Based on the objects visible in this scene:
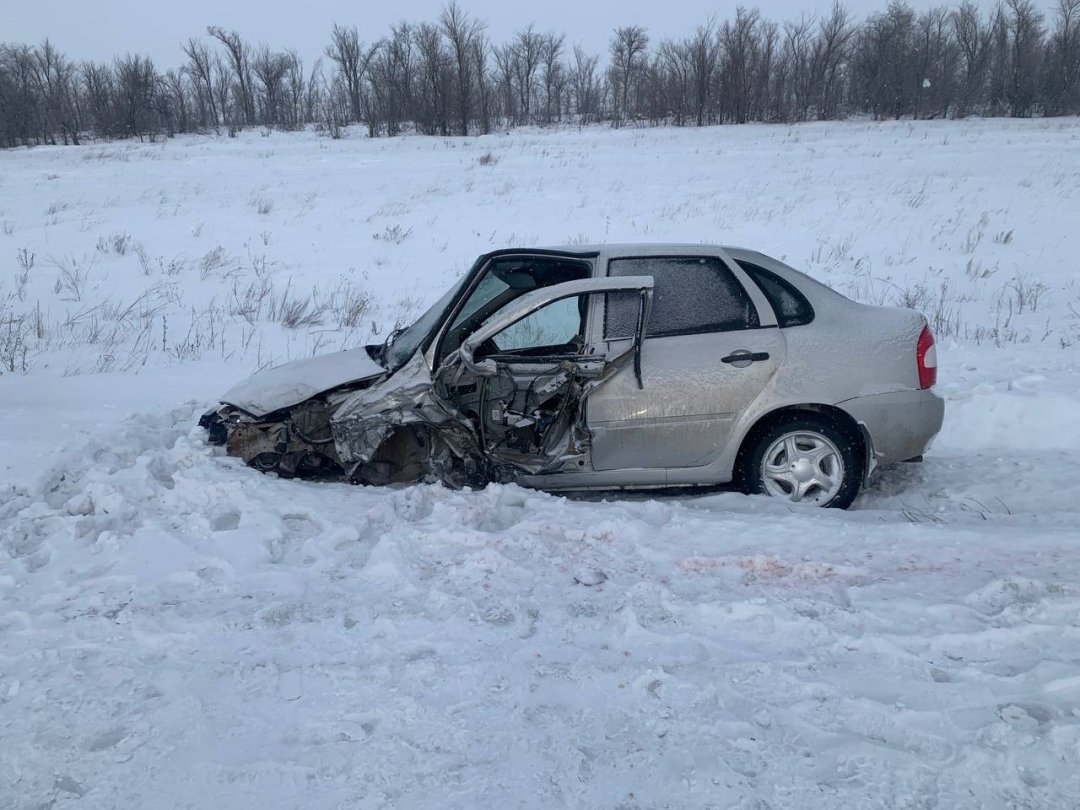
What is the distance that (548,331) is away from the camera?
4648 mm

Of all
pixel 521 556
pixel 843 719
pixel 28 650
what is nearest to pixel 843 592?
pixel 843 719

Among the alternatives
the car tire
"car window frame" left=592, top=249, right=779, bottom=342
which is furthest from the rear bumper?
"car window frame" left=592, top=249, right=779, bottom=342

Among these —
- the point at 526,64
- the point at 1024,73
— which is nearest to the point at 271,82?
the point at 526,64

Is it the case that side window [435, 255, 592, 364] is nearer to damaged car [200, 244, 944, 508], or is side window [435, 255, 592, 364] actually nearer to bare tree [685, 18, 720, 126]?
damaged car [200, 244, 944, 508]

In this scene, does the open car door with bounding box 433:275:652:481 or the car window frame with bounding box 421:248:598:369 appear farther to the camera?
the car window frame with bounding box 421:248:598:369

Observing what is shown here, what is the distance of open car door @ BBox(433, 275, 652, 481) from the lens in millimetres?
4254

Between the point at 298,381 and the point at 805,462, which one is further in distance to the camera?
the point at 298,381

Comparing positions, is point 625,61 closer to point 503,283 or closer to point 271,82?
point 271,82

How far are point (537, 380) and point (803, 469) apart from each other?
161 centimetres

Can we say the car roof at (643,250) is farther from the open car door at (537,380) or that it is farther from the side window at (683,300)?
the open car door at (537,380)

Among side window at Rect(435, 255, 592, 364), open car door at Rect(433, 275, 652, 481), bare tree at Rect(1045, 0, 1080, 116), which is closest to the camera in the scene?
open car door at Rect(433, 275, 652, 481)

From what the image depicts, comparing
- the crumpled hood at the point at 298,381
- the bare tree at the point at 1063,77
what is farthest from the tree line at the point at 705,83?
the crumpled hood at the point at 298,381

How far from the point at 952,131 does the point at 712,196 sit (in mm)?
19673

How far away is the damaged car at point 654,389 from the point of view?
430 cm
